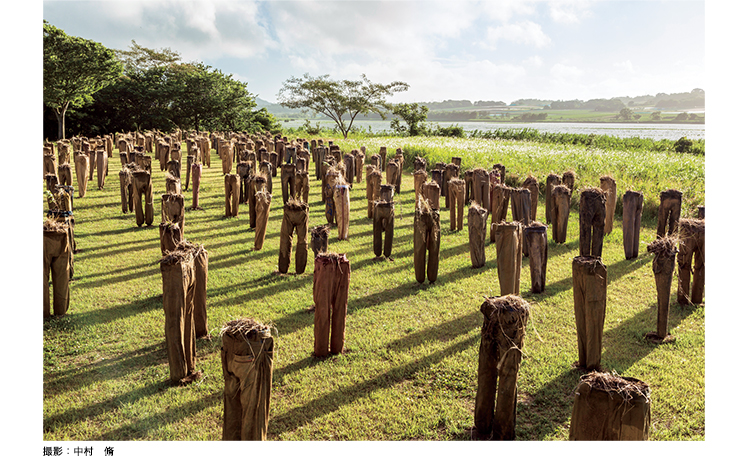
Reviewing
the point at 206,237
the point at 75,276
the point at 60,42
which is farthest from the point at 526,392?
the point at 60,42

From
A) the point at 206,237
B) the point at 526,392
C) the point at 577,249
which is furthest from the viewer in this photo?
the point at 206,237

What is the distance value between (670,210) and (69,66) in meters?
26.5

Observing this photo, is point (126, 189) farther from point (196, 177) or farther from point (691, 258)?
point (691, 258)

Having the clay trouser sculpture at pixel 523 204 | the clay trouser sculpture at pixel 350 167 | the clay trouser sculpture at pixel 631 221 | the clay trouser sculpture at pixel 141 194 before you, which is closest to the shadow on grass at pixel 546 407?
the clay trouser sculpture at pixel 631 221

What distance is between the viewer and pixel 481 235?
7266mm

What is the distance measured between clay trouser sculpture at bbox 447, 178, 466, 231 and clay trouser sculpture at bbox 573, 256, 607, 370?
17.5 ft

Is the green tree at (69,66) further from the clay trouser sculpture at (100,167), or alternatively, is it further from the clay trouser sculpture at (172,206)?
the clay trouser sculpture at (172,206)

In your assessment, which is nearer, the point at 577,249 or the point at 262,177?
the point at 577,249

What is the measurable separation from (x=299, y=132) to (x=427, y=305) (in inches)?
1283

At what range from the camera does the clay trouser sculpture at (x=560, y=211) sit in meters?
8.57

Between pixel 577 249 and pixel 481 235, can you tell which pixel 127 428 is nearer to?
pixel 481 235

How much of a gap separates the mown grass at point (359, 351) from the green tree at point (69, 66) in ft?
60.7

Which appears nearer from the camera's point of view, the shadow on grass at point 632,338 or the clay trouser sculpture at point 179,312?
the clay trouser sculpture at point 179,312

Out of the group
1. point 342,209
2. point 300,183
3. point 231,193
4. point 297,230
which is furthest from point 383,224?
point 231,193
